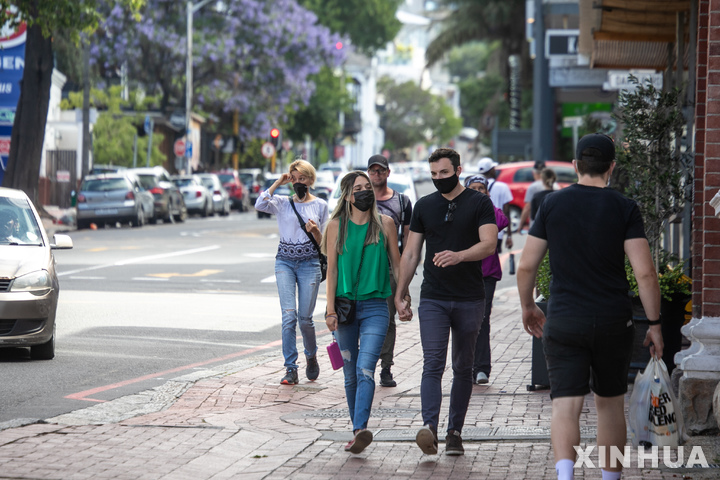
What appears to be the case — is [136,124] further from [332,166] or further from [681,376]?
[681,376]

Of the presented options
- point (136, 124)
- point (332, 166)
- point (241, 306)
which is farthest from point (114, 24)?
point (241, 306)

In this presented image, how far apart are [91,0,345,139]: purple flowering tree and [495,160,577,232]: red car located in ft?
72.3

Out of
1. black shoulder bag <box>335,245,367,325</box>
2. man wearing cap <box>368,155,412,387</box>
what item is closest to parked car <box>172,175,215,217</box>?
man wearing cap <box>368,155,412,387</box>

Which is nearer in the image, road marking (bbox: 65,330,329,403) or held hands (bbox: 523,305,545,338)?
held hands (bbox: 523,305,545,338)

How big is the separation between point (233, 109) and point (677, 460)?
51380mm

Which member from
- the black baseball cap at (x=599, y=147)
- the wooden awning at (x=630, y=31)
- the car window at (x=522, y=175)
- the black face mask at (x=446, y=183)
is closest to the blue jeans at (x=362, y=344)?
the black face mask at (x=446, y=183)

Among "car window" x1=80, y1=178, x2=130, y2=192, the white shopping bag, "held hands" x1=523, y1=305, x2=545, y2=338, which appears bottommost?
the white shopping bag

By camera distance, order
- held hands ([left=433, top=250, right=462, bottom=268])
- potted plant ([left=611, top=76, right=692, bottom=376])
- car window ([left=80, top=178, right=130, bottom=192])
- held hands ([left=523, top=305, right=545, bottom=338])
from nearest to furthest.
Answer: held hands ([left=523, top=305, right=545, bottom=338]), held hands ([left=433, top=250, right=462, bottom=268]), potted plant ([left=611, top=76, right=692, bottom=376]), car window ([left=80, top=178, right=130, bottom=192])

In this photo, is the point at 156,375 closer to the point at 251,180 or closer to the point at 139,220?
the point at 139,220

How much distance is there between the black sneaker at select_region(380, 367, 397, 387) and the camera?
9.75m

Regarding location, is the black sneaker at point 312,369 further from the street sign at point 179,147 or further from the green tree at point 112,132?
the street sign at point 179,147

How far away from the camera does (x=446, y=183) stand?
703 cm

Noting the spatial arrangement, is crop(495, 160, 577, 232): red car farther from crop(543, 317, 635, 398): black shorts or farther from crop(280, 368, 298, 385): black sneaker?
crop(543, 317, 635, 398): black shorts

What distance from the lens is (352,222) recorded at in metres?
7.43
